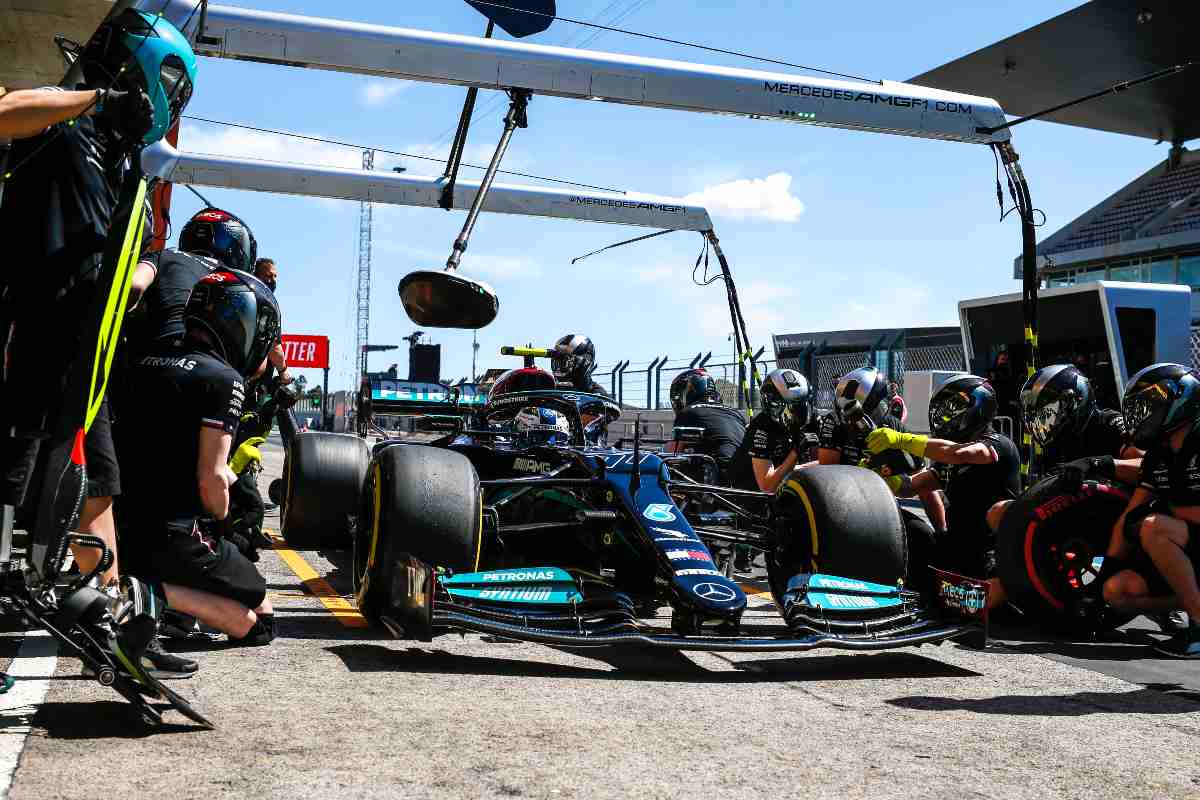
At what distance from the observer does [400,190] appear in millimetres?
12328

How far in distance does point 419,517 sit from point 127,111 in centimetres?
193

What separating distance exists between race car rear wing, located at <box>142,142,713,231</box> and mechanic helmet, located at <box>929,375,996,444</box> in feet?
22.6

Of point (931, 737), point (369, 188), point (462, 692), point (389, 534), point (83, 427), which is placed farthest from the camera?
point (369, 188)

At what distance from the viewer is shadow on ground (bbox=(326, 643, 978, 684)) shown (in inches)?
171

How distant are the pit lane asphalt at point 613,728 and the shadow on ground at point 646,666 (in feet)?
0.05

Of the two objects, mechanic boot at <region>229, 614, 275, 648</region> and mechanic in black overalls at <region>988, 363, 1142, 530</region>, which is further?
mechanic in black overalls at <region>988, 363, 1142, 530</region>

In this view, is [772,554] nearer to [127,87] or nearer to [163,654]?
[163,654]

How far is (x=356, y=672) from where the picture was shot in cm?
418

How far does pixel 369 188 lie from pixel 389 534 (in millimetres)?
8313

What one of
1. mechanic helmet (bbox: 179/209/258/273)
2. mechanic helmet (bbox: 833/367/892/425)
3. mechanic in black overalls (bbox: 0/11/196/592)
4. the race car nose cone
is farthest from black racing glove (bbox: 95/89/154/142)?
mechanic helmet (bbox: 833/367/892/425)

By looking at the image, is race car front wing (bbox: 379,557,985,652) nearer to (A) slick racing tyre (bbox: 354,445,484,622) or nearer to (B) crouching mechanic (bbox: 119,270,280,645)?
(A) slick racing tyre (bbox: 354,445,484,622)

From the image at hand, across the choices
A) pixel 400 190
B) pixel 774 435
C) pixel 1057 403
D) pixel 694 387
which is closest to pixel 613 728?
pixel 1057 403

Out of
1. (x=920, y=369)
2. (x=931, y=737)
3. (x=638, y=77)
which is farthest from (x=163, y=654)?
(x=920, y=369)

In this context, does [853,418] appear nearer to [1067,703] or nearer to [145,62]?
[1067,703]
